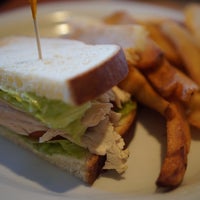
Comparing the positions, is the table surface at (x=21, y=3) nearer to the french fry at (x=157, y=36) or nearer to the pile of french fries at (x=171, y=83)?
the french fry at (x=157, y=36)

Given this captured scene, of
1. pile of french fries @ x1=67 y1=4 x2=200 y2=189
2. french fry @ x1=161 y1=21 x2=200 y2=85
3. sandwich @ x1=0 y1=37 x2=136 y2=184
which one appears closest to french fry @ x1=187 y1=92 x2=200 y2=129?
pile of french fries @ x1=67 y1=4 x2=200 y2=189

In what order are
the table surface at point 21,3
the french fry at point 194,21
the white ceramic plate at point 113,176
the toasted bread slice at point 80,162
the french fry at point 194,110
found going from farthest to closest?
the table surface at point 21,3 → the french fry at point 194,21 → the french fry at point 194,110 → the toasted bread slice at point 80,162 → the white ceramic plate at point 113,176

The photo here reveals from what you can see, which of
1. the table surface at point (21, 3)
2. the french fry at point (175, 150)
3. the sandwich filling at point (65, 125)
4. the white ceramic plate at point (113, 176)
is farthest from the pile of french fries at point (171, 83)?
the table surface at point (21, 3)

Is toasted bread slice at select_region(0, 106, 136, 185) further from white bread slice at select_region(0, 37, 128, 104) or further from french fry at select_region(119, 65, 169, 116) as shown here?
white bread slice at select_region(0, 37, 128, 104)

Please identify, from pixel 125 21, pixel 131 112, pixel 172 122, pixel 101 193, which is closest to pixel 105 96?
pixel 131 112

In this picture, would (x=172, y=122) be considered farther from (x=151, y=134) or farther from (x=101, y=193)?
(x=101, y=193)

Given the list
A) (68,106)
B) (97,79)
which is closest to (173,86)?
(97,79)
